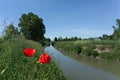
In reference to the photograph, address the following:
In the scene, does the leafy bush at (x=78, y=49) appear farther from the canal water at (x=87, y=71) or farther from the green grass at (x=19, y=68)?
the green grass at (x=19, y=68)

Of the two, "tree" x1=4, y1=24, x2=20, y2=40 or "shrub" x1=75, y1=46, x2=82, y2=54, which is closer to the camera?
"tree" x1=4, y1=24, x2=20, y2=40

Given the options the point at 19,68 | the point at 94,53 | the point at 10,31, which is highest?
the point at 10,31

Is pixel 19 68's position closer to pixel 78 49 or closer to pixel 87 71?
pixel 87 71

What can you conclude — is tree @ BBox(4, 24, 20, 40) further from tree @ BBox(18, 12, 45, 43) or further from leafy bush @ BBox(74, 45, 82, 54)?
tree @ BBox(18, 12, 45, 43)

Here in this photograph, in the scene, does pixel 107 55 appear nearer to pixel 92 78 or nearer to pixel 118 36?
pixel 92 78

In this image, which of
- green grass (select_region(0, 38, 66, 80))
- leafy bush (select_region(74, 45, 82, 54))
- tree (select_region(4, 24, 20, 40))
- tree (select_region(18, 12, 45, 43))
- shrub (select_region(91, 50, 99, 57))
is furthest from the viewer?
tree (select_region(18, 12, 45, 43))

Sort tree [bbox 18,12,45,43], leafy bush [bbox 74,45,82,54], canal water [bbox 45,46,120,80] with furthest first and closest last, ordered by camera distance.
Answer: tree [bbox 18,12,45,43], leafy bush [bbox 74,45,82,54], canal water [bbox 45,46,120,80]

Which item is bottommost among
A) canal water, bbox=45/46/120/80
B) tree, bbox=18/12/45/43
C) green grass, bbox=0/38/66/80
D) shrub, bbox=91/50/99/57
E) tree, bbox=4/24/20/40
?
canal water, bbox=45/46/120/80

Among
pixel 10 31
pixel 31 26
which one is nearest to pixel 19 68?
pixel 10 31

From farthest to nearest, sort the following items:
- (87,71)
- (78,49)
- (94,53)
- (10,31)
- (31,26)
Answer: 1. (31,26)
2. (78,49)
3. (94,53)
4. (87,71)
5. (10,31)

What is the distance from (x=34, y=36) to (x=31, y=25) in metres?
2.29

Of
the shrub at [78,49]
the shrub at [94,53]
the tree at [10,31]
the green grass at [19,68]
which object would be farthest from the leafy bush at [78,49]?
the green grass at [19,68]

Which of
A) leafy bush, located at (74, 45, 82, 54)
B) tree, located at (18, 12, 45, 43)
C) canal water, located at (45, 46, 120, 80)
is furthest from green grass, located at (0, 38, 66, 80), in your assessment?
tree, located at (18, 12, 45, 43)

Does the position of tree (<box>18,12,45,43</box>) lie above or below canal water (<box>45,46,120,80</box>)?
above
